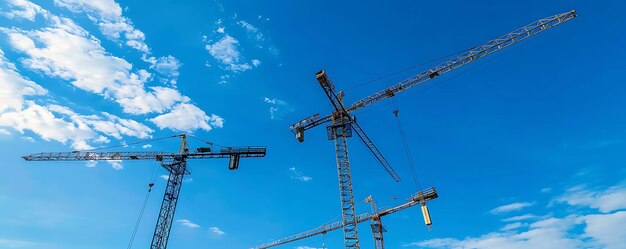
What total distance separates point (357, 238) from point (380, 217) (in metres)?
22.0

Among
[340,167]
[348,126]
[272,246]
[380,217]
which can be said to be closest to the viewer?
[340,167]

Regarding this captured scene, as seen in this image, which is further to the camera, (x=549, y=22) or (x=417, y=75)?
(x=417, y=75)

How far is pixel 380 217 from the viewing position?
71.9 metres

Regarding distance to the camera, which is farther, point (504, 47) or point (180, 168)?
point (180, 168)

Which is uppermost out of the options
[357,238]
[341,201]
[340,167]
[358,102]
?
[358,102]

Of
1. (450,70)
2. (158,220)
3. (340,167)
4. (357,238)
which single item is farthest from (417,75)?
(158,220)

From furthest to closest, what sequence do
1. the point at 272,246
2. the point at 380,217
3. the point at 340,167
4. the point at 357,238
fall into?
the point at 272,246
the point at 380,217
the point at 340,167
the point at 357,238

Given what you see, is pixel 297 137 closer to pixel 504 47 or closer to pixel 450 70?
pixel 450 70

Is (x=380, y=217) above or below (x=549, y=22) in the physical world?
below

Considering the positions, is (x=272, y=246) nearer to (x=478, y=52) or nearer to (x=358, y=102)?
(x=358, y=102)

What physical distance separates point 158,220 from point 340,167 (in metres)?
33.6

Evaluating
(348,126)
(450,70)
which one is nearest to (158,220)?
(348,126)

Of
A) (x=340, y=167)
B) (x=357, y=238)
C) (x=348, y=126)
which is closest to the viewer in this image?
(x=357, y=238)

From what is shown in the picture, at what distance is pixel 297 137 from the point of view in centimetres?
6300
